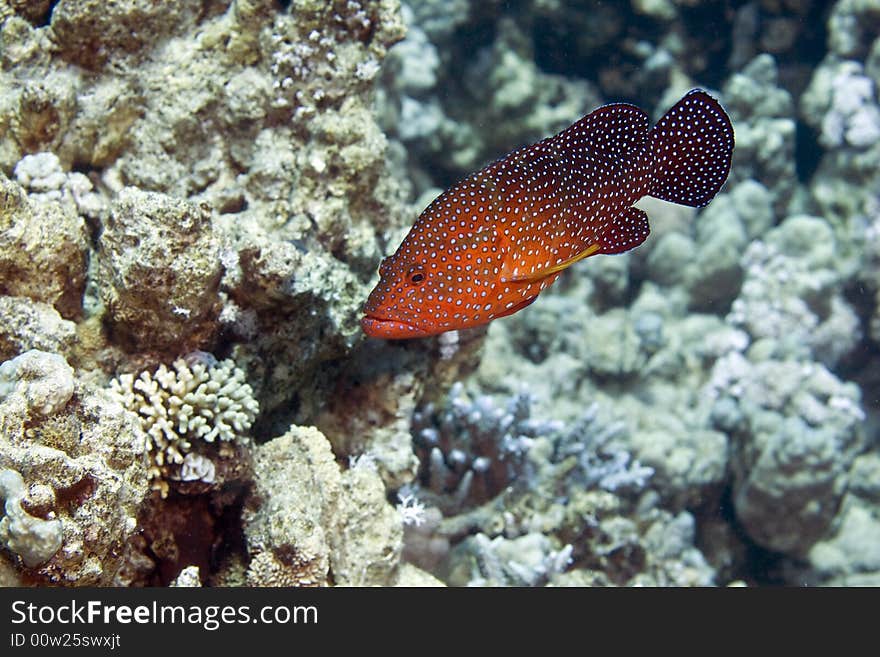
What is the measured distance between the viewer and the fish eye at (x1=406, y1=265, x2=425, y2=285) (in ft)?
12.1

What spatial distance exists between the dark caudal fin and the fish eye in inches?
63.5

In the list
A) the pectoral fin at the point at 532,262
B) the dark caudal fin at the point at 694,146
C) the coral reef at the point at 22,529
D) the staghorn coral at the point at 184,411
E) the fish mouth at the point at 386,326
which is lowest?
the staghorn coral at the point at 184,411

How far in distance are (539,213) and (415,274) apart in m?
0.77

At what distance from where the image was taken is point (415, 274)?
3.69m

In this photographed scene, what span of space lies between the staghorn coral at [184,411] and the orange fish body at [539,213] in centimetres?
95

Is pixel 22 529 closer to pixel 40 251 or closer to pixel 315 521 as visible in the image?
pixel 315 521

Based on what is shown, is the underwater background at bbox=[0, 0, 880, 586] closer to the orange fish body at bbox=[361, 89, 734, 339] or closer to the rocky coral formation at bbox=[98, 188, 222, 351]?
the rocky coral formation at bbox=[98, 188, 222, 351]

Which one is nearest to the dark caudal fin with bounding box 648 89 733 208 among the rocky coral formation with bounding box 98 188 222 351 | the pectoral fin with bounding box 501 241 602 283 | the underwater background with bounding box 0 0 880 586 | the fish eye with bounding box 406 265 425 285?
the pectoral fin with bounding box 501 241 602 283

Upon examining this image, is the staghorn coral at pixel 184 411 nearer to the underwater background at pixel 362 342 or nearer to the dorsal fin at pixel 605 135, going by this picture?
the underwater background at pixel 362 342

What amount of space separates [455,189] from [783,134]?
8341 millimetres

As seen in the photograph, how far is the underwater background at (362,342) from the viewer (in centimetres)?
377

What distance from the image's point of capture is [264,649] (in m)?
3.53

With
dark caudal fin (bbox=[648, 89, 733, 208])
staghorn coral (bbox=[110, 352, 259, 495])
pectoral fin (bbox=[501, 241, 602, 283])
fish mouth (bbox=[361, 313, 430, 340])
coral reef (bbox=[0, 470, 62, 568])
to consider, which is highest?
dark caudal fin (bbox=[648, 89, 733, 208])

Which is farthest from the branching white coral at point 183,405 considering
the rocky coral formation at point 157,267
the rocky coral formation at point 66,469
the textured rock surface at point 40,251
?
the textured rock surface at point 40,251
